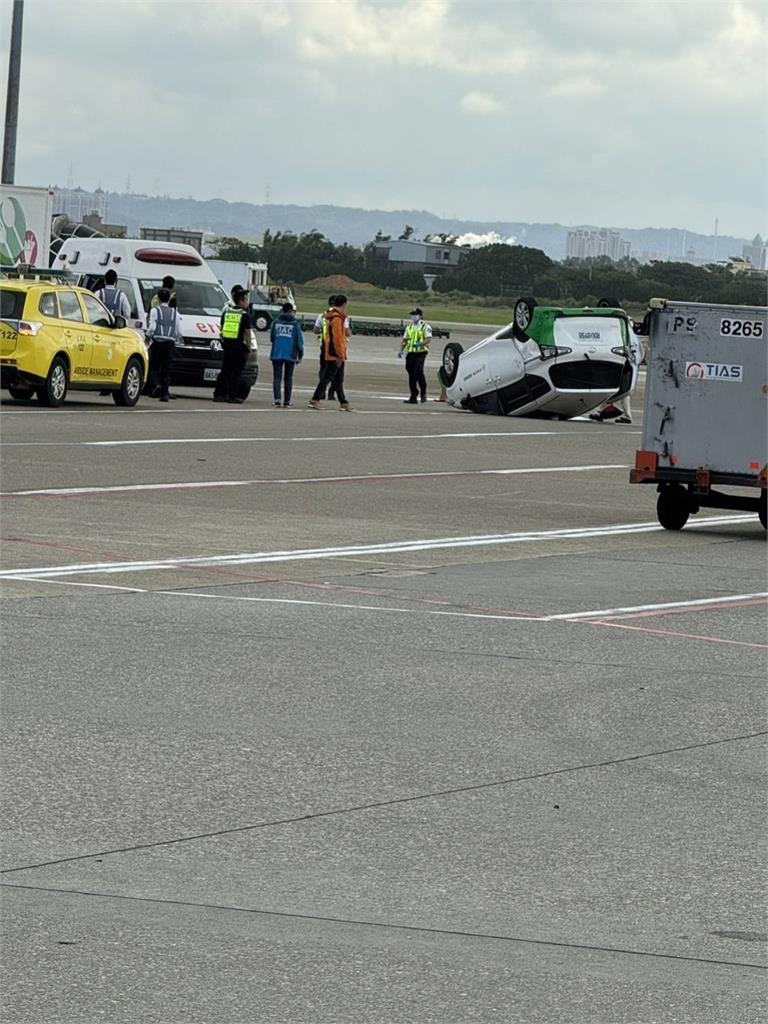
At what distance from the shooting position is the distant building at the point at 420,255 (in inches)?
7539

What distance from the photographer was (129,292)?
3541 cm

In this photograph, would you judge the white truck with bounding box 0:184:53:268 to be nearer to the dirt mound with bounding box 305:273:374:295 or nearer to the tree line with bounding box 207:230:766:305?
the tree line with bounding box 207:230:766:305

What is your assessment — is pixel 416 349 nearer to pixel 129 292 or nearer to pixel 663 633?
pixel 129 292

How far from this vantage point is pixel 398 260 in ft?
633

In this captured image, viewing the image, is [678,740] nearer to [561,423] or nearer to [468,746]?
[468,746]

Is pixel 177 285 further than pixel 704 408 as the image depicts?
Yes

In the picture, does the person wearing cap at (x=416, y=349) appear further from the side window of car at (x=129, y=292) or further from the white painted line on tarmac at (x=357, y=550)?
the white painted line on tarmac at (x=357, y=550)

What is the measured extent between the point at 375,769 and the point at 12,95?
3703cm

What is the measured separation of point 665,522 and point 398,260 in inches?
6954

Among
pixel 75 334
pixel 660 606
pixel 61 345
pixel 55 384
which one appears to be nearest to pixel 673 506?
pixel 660 606

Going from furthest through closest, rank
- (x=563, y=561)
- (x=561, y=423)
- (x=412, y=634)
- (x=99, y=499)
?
(x=561, y=423) < (x=99, y=499) < (x=563, y=561) < (x=412, y=634)

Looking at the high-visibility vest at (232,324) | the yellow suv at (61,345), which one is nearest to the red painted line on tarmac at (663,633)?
the yellow suv at (61,345)

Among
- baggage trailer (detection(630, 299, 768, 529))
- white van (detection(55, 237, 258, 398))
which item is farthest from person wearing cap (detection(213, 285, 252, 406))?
baggage trailer (detection(630, 299, 768, 529))

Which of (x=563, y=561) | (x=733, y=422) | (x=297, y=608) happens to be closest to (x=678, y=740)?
(x=297, y=608)
